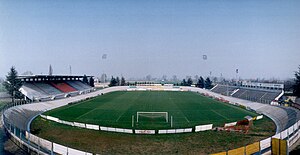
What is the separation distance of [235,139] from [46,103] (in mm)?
31462

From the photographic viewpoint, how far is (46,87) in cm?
5744

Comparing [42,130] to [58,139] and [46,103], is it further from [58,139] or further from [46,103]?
[46,103]

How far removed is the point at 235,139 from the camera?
20.4m

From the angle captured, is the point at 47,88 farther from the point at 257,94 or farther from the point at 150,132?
the point at 257,94

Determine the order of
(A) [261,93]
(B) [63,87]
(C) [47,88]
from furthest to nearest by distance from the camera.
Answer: (B) [63,87]
(C) [47,88]
(A) [261,93]

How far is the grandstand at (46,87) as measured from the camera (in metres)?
48.1

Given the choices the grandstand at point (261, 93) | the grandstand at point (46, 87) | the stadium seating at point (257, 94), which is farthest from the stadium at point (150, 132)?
the stadium seating at point (257, 94)

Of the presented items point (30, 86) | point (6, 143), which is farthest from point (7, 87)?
point (6, 143)

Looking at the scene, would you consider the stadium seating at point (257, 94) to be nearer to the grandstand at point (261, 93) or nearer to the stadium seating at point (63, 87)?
the grandstand at point (261, 93)

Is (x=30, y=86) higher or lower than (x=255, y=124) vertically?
higher

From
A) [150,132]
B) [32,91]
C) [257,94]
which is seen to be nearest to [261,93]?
[257,94]

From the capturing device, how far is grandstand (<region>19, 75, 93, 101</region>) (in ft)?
158

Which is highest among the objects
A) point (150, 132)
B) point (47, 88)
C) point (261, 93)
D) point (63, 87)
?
point (47, 88)

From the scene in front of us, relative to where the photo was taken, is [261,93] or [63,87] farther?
[63,87]
